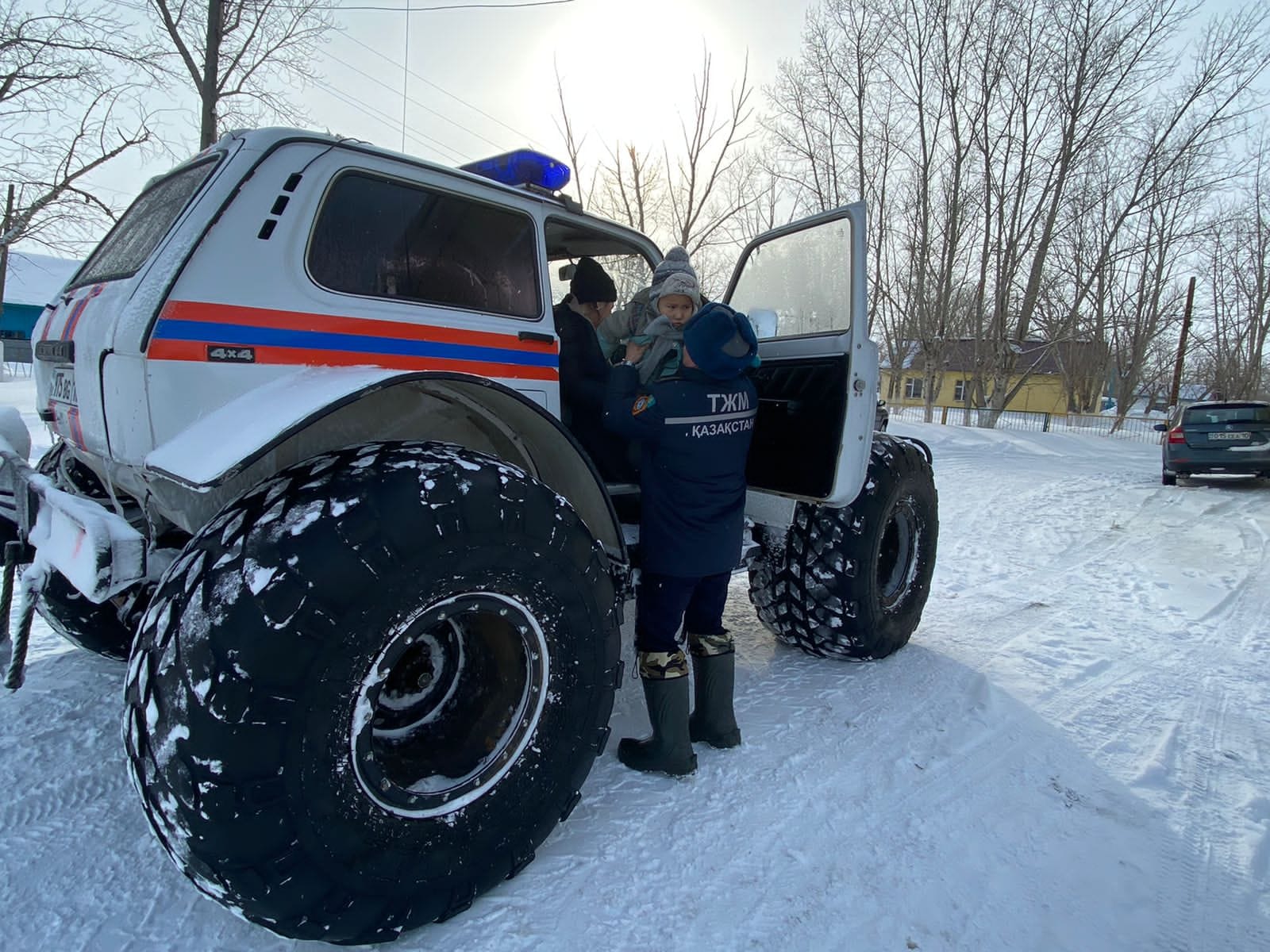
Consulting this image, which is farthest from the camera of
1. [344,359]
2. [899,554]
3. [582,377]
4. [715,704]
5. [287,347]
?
[899,554]

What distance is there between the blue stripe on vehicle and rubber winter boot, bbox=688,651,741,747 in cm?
139

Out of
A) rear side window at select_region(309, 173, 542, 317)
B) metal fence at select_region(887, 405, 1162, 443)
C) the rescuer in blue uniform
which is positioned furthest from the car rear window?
rear side window at select_region(309, 173, 542, 317)

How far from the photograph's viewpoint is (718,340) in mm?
2674

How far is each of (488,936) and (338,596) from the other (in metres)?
0.99

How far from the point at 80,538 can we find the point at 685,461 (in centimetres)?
187

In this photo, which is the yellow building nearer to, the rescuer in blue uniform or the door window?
the door window

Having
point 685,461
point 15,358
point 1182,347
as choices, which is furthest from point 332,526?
point 15,358

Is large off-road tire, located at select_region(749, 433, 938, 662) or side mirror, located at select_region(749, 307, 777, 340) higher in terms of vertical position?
side mirror, located at select_region(749, 307, 777, 340)

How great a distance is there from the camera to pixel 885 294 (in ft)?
88.4

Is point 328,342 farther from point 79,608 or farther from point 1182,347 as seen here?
point 1182,347

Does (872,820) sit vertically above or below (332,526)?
below

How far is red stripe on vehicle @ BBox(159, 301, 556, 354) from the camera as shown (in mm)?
1969

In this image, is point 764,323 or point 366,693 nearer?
point 366,693

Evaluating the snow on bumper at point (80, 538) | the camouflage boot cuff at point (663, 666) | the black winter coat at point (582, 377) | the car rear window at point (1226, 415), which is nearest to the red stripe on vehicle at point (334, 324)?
the black winter coat at point (582, 377)
